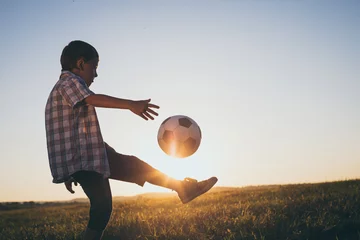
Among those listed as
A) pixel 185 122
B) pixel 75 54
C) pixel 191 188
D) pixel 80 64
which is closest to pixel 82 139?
pixel 80 64

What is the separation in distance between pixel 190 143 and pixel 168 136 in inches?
15.3

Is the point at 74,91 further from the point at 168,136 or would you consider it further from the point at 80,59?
the point at 168,136

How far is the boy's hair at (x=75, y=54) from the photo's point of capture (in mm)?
4055

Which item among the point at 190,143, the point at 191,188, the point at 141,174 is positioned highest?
the point at 190,143

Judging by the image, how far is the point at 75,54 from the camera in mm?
4059

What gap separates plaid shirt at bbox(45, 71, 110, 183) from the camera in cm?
366

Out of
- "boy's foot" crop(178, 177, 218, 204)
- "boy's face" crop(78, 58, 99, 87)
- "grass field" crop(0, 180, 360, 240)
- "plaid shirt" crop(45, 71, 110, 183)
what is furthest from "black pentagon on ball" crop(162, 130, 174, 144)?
"plaid shirt" crop(45, 71, 110, 183)

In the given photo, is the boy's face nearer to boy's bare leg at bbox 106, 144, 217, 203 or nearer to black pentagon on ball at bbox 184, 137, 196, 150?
boy's bare leg at bbox 106, 144, 217, 203

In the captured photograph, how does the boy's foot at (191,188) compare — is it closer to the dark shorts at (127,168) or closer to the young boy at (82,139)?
the dark shorts at (127,168)

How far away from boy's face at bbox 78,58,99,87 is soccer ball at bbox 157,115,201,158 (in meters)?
1.77

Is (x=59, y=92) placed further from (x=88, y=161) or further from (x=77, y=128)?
(x=88, y=161)

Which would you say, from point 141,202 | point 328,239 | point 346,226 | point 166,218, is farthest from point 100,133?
point 141,202

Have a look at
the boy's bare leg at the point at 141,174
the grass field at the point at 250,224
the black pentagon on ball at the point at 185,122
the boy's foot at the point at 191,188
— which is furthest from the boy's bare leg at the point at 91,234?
the black pentagon on ball at the point at 185,122

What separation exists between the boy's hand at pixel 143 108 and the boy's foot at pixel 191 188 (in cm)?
117
